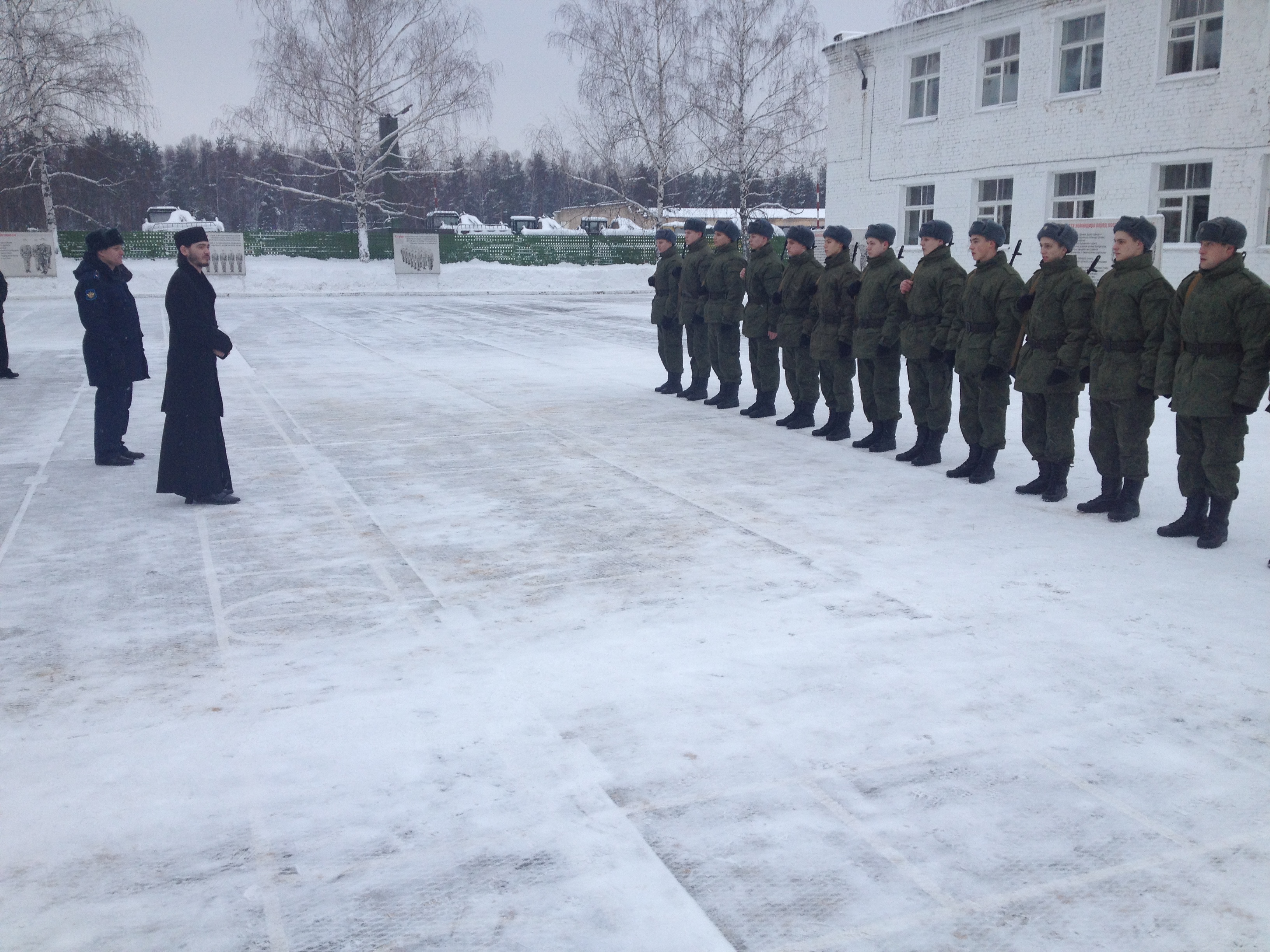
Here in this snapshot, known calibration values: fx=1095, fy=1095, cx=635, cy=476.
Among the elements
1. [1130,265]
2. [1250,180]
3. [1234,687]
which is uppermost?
[1250,180]

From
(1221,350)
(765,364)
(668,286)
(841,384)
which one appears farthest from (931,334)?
(668,286)

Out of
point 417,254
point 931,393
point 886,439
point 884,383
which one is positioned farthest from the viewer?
point 417,254

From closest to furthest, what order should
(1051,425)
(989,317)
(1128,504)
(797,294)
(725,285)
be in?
(1128,504)
(1051,425)
(989,317)
(797,294)
(725,285)

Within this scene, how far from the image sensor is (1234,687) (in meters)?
4.24

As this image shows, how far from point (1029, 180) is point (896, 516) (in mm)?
15933

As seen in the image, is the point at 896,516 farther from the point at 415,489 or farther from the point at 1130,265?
the point at 415,489

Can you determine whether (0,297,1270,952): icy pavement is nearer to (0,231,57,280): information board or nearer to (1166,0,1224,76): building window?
(1166,0,1224,76): building window

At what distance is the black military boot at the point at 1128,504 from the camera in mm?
6758

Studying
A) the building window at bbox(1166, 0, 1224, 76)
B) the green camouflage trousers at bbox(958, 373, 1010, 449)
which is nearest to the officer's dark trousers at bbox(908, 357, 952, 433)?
the green camouflage trousers at bbox(958, 373, 1010, 449)

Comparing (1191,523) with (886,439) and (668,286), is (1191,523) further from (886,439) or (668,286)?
(668,286)

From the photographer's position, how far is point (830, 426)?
9680 millimetres

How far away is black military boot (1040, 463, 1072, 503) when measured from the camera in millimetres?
7309

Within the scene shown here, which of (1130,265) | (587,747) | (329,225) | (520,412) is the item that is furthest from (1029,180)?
(329,225)

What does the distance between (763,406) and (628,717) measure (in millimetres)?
7096
